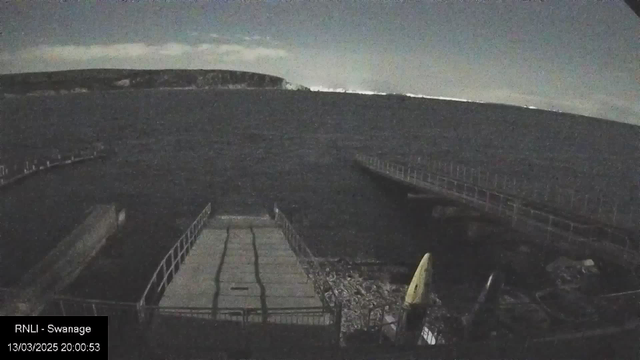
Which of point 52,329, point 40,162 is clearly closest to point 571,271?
point 52,329

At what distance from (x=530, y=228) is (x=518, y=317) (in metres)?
→ 4.41

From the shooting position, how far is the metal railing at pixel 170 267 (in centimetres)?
468

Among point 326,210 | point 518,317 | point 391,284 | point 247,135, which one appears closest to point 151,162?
point 247,135

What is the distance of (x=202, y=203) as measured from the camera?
11672 mm

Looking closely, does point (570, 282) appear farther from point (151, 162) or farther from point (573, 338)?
point (151, 162)

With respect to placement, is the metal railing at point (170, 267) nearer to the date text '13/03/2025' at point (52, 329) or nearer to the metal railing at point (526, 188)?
the date text '13/03/2025' at point (52, 329)

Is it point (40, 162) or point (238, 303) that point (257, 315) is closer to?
point (238, 303)

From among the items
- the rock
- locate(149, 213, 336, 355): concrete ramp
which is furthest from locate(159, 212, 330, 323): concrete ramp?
the rock

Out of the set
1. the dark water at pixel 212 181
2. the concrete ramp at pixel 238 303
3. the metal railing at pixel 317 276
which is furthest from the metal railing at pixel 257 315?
the dark water at pixel 212 181

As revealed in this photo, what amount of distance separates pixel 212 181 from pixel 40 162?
334cm

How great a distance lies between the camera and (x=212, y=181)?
1101 cm

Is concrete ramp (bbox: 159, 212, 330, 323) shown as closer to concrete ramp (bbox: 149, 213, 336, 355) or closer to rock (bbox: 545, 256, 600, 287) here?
concrete ramp (bbox: 149, 213, 336, 355)

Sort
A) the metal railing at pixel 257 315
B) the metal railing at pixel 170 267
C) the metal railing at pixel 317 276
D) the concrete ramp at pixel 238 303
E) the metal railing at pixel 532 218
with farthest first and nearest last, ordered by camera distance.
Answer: the metal railing at pixel 532 218 → the metal railing at pixel 170 267 → the metal railing at pixel 317 276 → the metal railing at pixel 257 315 → the concrete ramp at pixel 238 303

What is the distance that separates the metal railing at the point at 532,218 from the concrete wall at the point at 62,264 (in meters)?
7.03
